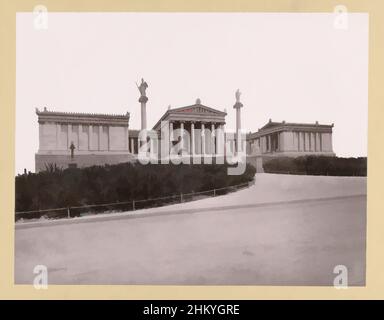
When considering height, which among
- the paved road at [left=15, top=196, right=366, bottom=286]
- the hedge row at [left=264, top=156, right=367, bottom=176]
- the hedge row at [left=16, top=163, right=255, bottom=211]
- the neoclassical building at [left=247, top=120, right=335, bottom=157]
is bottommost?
the paved road at [left=15, top=196, right=366, bottom=286]

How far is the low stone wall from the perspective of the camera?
6723mm

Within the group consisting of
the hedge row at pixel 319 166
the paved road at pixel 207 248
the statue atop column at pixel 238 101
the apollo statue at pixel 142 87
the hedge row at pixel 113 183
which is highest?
the apollo statue at pixel 142 87

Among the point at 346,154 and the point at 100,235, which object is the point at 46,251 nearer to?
the point at 100,235

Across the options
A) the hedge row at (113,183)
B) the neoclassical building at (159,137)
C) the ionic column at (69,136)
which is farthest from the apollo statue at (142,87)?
the ionic column at (69,136)

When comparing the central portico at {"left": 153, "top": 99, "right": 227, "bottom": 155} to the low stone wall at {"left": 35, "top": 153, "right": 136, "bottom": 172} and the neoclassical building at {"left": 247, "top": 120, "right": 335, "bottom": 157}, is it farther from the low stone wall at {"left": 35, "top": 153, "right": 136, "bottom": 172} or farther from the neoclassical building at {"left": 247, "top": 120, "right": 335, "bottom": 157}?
the low stone wall at {"left": 35, "top": 153, "right": 136, "bottom": 172}

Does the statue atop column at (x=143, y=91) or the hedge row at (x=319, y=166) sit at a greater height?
the statue atop column at (x=143, y=91)

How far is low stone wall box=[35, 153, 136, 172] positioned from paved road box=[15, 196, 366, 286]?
1.36 m

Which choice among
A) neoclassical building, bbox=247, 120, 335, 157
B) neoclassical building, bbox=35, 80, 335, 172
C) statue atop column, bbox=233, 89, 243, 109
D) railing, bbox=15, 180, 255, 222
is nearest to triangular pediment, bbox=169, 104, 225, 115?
neoclassical building, bbox=35, 80, 335, 172

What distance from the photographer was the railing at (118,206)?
21.6ft

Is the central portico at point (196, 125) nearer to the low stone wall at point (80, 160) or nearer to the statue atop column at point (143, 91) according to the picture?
the statue atop column at point (143, 91)

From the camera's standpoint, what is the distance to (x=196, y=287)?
6164 millimetres

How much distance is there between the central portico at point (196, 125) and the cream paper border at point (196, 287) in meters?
2.14

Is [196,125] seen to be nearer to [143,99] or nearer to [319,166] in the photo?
[143,99]
